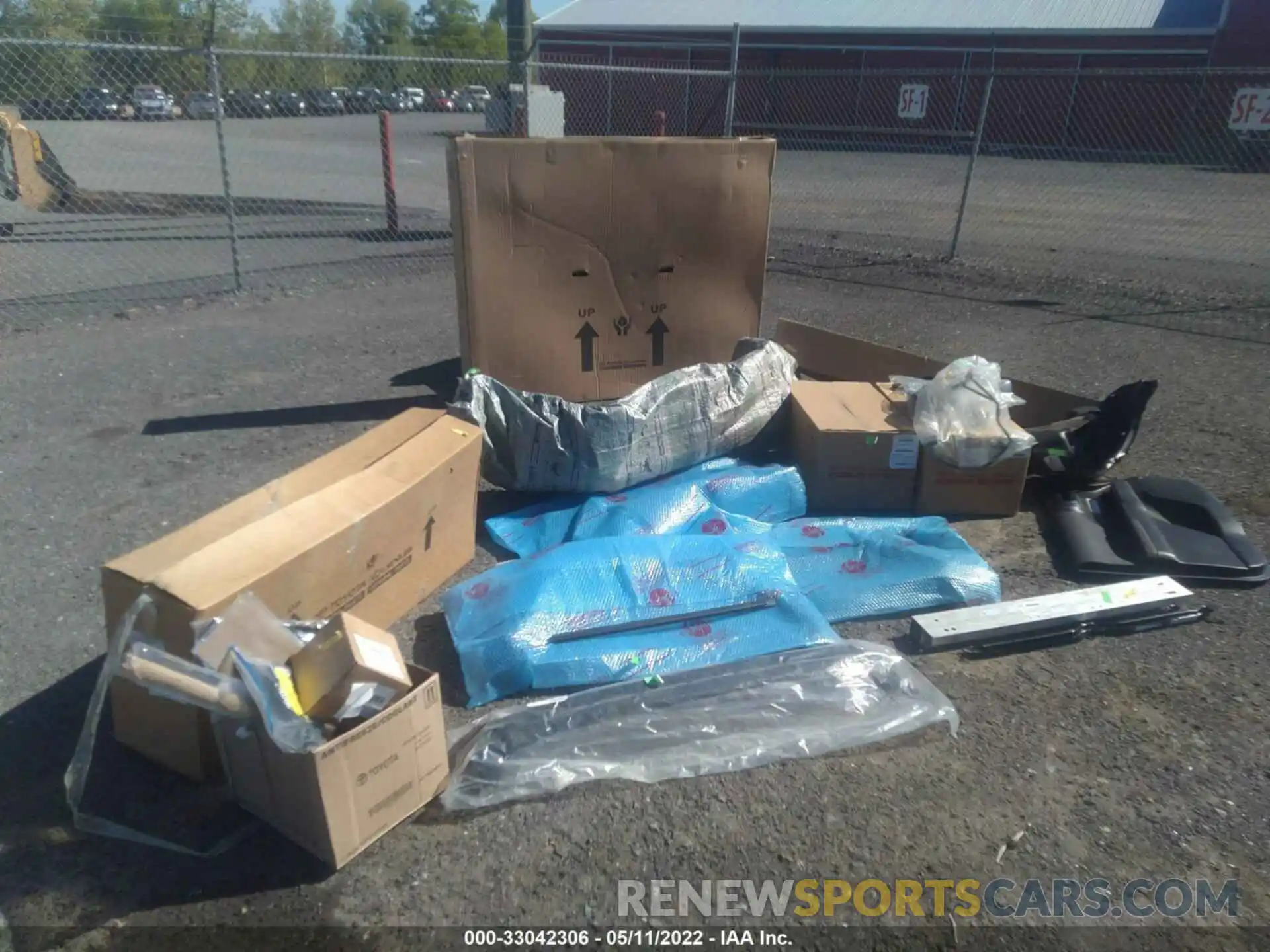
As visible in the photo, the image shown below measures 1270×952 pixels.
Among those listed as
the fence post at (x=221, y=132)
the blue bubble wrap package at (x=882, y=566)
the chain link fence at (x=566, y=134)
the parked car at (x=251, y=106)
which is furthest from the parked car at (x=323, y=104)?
the blue bubble wrap package at (x=882, y=566)

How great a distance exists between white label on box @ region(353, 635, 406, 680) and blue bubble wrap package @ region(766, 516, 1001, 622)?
1610 mm

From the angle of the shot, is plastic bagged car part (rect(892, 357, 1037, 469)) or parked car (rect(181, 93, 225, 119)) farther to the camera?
parked car (rect(181, 93, 225, 119))

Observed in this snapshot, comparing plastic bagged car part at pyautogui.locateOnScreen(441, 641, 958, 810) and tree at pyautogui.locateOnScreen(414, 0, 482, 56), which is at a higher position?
tree at pyautogui.locateOnScreen(414, 0, 482, 56)

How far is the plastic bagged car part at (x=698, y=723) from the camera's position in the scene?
242cm

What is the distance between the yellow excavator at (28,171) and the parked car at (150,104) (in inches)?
Answer: 249

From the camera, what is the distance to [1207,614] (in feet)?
10.6

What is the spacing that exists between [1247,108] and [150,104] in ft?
65.1

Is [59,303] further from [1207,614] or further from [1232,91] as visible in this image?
[1232,91]

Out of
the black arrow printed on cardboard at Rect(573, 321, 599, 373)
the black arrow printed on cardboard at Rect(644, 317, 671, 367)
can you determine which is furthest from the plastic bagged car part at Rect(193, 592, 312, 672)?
the black arrow printed on cardboard at Rect(644, 317, 671, 367)

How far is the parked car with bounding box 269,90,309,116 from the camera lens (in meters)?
23.2

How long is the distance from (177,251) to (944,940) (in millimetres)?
9422

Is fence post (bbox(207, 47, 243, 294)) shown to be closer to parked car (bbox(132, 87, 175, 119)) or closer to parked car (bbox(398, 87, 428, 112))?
parked car (bbox(398, 87, 428, 112))

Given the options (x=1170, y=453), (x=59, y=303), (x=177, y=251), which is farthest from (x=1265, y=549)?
(x=177, y=251)

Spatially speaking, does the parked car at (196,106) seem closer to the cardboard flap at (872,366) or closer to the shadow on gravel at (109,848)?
the cardboard flap at (872,366)
